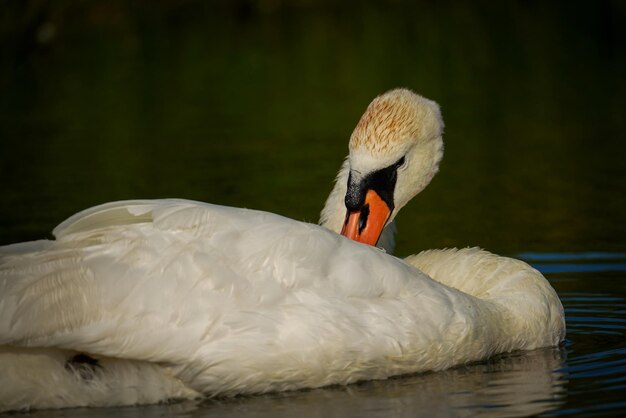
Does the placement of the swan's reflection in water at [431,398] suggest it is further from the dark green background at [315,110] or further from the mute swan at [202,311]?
the dark green background at [315,110]

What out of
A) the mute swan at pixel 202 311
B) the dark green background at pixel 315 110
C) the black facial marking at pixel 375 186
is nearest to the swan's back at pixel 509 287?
the black facial marking at pixel 375 186

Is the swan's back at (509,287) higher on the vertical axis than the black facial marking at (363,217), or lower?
lower

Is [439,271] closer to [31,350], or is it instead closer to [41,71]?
[31,350]

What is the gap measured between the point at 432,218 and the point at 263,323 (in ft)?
21.2

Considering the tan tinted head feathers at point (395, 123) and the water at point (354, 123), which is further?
the tan tinted head feathers at point (395, 123)

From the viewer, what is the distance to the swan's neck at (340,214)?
9.99 meters

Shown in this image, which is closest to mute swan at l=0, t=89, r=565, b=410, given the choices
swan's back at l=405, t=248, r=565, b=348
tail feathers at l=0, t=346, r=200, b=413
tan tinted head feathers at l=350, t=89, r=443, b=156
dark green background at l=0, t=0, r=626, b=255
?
tail feathers at l=0, t=346, r=200, b=413

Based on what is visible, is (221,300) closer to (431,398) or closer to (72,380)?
(72,380)

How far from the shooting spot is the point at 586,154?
1716 cm

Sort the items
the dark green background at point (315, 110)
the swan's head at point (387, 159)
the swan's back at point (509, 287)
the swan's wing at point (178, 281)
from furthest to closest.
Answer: the dark green background at point (315, 110), the swan's head at point (387, 159), the swan's back at point (509, 287), the swan's wing at point (178, 281)

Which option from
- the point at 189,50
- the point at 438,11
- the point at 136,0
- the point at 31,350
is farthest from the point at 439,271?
the point at 136,0

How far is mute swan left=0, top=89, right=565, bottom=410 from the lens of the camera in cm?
759

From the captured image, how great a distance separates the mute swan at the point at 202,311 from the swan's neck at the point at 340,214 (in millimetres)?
1576

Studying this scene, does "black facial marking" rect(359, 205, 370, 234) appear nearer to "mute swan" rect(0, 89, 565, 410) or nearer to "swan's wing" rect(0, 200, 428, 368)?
"mute swan" rect(0, 89, 565, 410)
